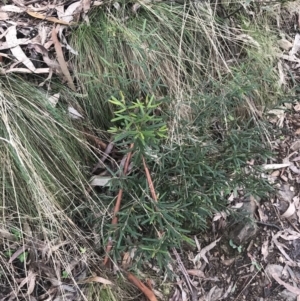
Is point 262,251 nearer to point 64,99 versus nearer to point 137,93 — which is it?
point 137,93

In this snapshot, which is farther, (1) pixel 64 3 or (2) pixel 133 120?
(1) pixel 64 3

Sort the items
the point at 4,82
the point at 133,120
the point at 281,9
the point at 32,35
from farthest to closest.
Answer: the point at 281,9
the point at 32,35
the point at 4,82
the point at 133,120

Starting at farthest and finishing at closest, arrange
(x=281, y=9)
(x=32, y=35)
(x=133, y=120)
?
1. (x=281, y=9)
2. (x=32, y=35)
3. (x=133, y=120)

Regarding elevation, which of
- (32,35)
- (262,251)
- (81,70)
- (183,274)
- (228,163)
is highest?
(32,35)

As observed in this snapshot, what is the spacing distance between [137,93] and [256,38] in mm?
826

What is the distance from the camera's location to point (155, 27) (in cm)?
243

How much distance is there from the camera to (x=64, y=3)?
95.2 inches

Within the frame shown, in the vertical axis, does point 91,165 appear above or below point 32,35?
below

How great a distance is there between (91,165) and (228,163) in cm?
67

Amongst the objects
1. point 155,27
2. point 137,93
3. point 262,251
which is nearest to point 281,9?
point 155,27

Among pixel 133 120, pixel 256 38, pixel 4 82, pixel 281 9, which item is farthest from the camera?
pixel 281 9

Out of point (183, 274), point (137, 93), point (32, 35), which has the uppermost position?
point (32, 35)

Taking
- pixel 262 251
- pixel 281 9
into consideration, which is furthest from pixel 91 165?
pixel 281 9

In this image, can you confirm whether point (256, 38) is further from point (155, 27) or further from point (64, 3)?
point (64, 3)
